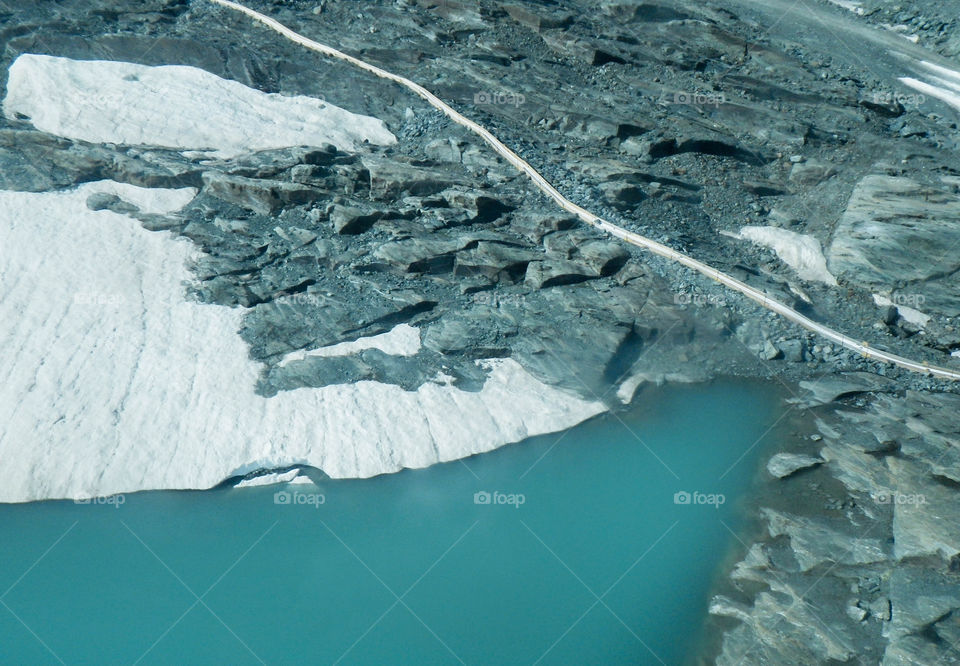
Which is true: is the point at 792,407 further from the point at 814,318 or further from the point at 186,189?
the point at 186,189

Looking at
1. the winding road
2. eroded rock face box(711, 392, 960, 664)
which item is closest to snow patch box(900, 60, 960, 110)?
the winding road

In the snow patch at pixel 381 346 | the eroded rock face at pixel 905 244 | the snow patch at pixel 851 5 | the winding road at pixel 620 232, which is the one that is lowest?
the snow patch at pixel 381 346

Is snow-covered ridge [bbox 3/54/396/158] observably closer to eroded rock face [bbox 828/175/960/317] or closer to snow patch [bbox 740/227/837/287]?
snow patch [bbox 740/227/837/287]

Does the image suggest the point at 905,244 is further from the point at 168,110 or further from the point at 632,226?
the point at 168,110

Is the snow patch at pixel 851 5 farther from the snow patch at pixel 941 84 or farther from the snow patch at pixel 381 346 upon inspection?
the snow patch at pixel 381 346

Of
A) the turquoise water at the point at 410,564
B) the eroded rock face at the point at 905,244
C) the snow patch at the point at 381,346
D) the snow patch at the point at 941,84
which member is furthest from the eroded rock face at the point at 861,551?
the snow patch at the point at 941,84
